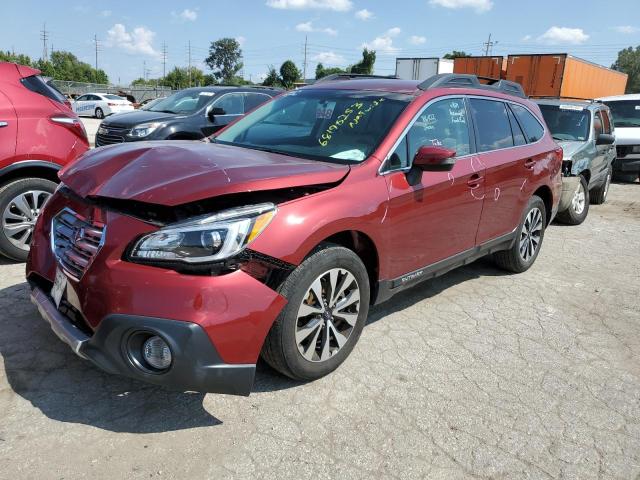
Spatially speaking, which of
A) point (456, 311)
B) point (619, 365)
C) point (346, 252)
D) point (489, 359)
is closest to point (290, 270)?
point (346, 252)

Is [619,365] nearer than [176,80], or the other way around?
[619,365]

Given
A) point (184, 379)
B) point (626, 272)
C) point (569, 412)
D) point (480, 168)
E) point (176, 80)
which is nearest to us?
point (184, 379)

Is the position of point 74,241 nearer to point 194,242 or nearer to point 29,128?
point 194,242

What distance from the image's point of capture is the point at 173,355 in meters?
2.40

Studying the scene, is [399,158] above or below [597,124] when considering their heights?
below

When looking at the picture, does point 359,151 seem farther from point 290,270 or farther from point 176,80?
point 176,80

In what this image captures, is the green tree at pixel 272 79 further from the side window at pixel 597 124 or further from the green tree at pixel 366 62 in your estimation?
the side window at pixel 597 124

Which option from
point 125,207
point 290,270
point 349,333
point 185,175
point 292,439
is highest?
point 185,175

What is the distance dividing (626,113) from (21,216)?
1306 centimetres

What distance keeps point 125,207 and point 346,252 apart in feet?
3.99

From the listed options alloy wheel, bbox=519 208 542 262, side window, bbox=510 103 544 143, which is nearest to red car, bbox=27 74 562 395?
side window, bbox=510 103 544 143

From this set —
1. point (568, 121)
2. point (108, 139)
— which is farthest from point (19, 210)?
point (568, 121)

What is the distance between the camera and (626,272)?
18.7ft

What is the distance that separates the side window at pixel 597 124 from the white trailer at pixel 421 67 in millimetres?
9657
